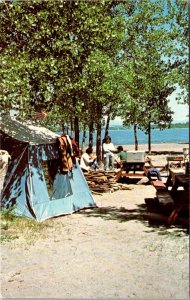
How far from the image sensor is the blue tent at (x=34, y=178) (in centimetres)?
1116

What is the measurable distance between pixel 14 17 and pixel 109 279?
957cm

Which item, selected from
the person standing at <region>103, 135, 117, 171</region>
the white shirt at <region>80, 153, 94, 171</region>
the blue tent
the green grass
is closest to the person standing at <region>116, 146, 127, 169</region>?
the person standing at <region>103, 135, 117, 171</region>

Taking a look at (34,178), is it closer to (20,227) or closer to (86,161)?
(20,227)

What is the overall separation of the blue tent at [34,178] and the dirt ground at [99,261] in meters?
0.66

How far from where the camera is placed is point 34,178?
11242mm

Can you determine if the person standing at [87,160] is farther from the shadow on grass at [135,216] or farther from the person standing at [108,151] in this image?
the shadow on grass at [135,216]

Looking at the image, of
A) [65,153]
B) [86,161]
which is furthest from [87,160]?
[65,153]

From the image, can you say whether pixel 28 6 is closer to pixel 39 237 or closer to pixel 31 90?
pixel 31 90

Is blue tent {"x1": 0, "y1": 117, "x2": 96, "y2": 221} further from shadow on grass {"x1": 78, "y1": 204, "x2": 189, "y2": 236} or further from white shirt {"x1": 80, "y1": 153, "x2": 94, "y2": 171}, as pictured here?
white shirt {"x1": 80, "y1": 153, "x2": 94, "y2": 171}

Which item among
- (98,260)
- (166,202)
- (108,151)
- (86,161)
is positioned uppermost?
(108,151)

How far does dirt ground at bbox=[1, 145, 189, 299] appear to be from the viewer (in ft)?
19.8

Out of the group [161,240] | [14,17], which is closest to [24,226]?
[161,240]

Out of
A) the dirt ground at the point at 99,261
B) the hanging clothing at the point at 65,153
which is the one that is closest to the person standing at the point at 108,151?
the hanging clothing at the point at 65,153

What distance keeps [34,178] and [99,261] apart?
437 cm
